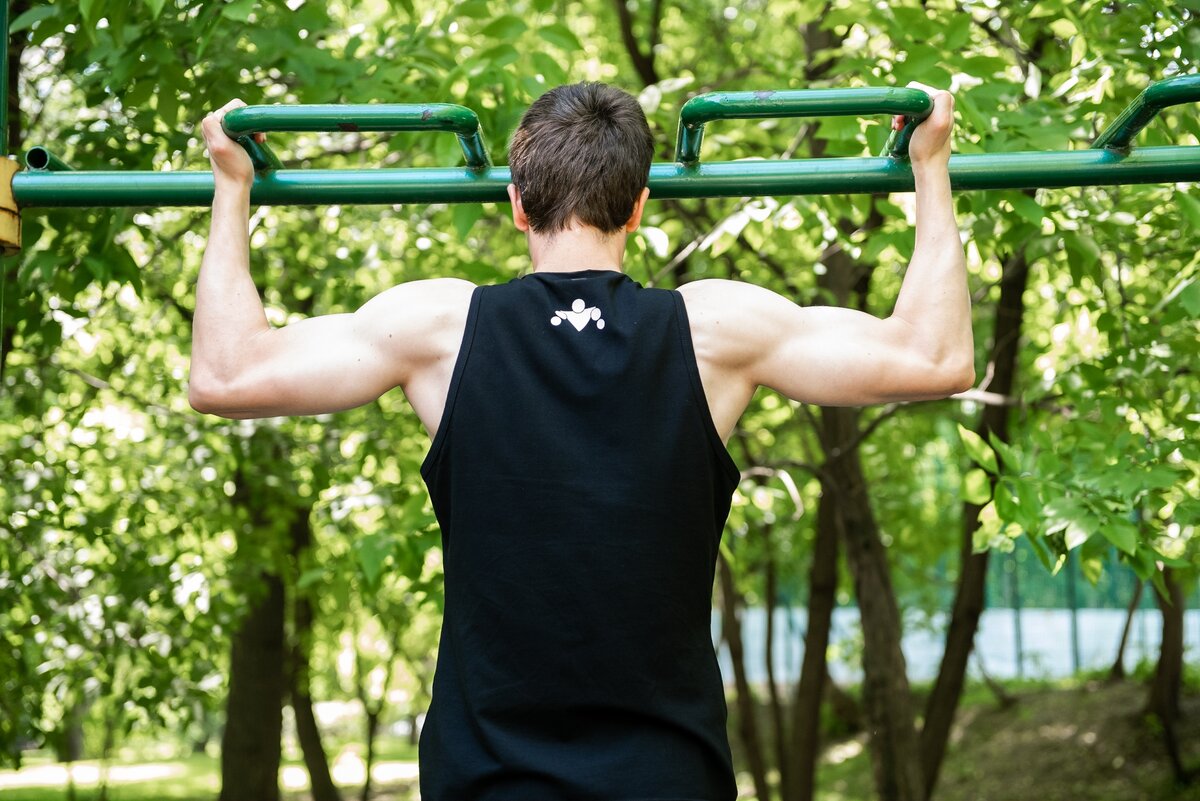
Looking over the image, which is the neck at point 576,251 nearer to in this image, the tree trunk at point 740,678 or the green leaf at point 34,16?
the green leaf at point 34,16

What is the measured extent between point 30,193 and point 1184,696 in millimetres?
10425

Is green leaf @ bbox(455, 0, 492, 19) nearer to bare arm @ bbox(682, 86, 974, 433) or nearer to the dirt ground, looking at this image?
bare arm @ bbox(682, 86, 974, 433)

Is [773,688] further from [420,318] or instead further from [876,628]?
[420,318]

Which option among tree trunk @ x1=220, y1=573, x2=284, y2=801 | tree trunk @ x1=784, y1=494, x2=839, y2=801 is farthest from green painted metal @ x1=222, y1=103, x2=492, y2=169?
tree trunk @ x1=220, y1=573, x2=284, y2=801

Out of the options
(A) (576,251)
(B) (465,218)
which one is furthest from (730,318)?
(B) (465,218)

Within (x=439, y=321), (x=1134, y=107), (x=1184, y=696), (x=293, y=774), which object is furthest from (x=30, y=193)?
(x=293, y=774)

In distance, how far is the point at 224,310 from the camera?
1.74 meters

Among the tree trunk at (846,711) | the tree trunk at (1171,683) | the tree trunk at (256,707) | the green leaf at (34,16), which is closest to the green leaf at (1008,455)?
the green leaf at (34,16)

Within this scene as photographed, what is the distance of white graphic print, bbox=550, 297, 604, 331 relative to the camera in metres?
1.60

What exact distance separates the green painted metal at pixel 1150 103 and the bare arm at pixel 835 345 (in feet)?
1.78

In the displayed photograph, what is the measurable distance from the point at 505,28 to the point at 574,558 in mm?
2275

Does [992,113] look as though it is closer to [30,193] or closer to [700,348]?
[700,348]

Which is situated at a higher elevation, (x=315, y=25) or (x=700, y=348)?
(x=315, y=25)

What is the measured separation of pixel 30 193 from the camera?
2.21m
